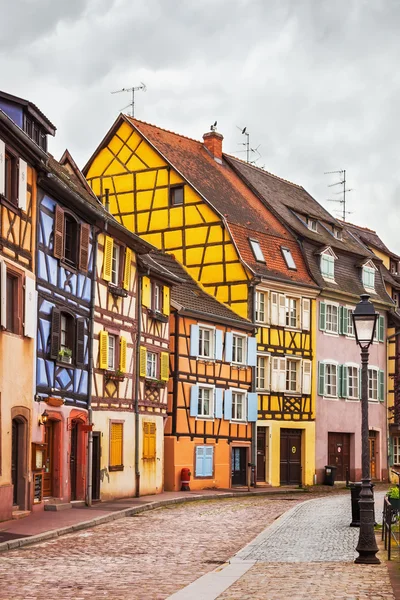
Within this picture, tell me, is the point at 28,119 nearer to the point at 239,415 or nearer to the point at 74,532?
the point at 74,532

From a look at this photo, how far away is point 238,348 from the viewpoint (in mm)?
41500

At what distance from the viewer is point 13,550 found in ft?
55.4

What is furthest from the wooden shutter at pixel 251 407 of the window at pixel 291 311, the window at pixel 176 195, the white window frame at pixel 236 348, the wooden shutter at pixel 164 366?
the window at pixel 176 195

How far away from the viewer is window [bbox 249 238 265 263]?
143 feet

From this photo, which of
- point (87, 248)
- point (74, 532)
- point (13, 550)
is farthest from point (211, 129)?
point (13, 550)

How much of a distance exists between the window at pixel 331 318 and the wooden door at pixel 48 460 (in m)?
24.0

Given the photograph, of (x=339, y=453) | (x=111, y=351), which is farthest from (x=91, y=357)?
Answer: (x=339, y=453)

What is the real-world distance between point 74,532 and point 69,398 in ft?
20.4

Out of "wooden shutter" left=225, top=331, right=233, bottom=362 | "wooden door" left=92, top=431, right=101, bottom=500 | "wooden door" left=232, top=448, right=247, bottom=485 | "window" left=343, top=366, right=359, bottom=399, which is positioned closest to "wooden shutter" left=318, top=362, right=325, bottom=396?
"window" left=343, top=366, right=359, bottom=399

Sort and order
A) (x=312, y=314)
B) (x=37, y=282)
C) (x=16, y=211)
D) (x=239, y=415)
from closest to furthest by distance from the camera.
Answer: (x=16, y=211), (x=37, y=282), (x=239, y=415), (x=312, y=314)

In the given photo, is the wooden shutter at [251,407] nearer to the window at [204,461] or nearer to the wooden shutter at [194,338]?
the window at [204,461]

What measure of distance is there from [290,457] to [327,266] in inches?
362

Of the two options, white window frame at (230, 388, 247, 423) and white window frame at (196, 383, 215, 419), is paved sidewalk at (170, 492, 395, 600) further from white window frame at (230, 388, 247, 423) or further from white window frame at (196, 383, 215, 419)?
white window frame at (230, 388, 247, 423)

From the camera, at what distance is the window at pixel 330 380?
47156mm
